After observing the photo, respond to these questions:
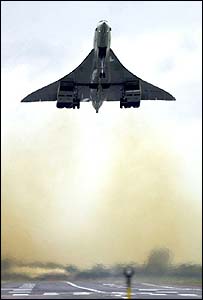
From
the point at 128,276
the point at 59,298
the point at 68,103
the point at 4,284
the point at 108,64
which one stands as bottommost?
the point at 4,284

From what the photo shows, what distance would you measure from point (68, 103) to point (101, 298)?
25243mm

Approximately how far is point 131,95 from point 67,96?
7.52 m

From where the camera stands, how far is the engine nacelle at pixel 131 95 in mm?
57500

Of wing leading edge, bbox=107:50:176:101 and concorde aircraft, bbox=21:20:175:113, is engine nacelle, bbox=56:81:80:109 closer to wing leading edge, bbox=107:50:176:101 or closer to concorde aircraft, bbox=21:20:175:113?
concorde aircraft, bbox=21:20:175:113

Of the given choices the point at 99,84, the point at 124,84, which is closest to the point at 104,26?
the point at 99,84

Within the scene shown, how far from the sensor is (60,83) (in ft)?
194

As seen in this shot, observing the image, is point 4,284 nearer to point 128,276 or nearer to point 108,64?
point 108,64

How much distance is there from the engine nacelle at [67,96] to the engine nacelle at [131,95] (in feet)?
18.7

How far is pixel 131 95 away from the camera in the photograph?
5784cm

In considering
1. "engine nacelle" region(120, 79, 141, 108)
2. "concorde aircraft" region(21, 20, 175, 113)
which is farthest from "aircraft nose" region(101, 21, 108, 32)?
"engine nacelle" region(120, 79, 141, 108)

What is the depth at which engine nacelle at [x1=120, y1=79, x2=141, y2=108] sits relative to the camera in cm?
5750

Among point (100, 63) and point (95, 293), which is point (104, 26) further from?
point (95, 293)

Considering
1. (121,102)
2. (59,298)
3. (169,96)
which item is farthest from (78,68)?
(59,298)

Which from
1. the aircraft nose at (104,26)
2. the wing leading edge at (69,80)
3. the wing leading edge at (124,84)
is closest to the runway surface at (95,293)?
the wing leading edge at (124,84)
